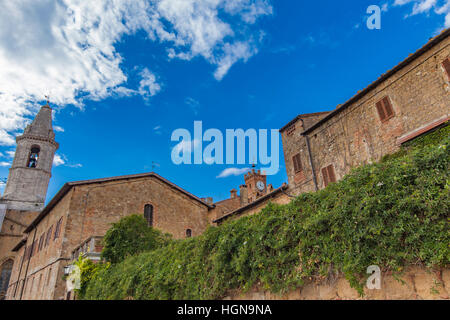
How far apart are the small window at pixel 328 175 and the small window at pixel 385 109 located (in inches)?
130

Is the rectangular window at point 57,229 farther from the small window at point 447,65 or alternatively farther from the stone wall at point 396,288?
the small window at point 447,65

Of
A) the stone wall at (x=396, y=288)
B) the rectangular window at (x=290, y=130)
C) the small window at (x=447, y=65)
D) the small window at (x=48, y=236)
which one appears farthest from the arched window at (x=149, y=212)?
the small window at (x=447, y=65)

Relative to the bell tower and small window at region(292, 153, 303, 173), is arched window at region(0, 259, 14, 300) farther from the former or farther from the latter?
small window at region(292, 153, 303, 173)

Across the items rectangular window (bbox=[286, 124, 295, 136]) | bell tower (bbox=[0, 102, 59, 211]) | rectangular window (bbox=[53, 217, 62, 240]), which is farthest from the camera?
bell tower (bbox=[0, 102, 59, 211])

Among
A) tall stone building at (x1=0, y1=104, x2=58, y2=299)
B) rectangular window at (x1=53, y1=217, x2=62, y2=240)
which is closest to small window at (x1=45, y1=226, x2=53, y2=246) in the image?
rectangular window at (x1=53, y1=217, x2=62, y2=240)

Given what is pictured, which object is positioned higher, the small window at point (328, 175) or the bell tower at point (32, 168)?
the bell tower at point (32, 168)

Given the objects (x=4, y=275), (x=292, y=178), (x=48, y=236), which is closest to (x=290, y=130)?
(x=292, y=178)

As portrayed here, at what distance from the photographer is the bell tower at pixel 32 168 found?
1656 inches

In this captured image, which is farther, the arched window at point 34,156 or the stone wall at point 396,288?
the arched window at point 34,156

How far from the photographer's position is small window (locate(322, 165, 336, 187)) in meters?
14.2

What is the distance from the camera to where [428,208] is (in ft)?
11.9

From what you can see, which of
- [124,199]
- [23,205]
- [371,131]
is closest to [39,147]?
[23,205]

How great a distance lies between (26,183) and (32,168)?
2405mm

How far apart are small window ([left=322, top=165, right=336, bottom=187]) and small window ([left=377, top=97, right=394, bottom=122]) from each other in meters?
3.30
